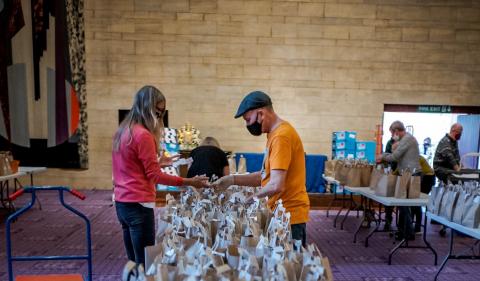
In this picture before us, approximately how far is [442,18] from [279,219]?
7.69 metres

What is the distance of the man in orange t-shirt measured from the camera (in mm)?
1759

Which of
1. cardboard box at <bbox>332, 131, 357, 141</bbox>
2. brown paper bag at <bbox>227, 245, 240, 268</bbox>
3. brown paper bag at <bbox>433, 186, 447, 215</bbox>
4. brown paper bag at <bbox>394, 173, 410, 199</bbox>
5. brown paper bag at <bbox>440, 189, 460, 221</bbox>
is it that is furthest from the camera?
cardboard box at <bbox>332, 131, 357, 141</bbox>

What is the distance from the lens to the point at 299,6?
7.10m

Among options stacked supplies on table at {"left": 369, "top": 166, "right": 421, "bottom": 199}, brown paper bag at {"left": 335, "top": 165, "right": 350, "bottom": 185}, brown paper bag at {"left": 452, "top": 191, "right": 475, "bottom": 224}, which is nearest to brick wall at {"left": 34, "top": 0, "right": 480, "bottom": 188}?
brown paper bag at {"left": 335, "top": 165, "right": 350, "bottom": 185}

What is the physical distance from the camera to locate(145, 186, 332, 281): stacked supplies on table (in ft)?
3.20

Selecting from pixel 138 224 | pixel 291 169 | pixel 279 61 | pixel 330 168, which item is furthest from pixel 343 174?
pixel 279 61

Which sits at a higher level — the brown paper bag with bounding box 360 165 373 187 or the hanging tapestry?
the hanging tapestry

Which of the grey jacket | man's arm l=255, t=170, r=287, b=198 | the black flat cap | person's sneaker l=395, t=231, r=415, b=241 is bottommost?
person's sneaker l=395, t=231, r=415, b=241

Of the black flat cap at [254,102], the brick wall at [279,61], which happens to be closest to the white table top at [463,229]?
the black flat cap at [254,102]

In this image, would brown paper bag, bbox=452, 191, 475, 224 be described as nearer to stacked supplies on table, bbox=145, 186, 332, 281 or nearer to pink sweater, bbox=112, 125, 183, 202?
stacked supplies on table, bbox=145, 186, 332, 281

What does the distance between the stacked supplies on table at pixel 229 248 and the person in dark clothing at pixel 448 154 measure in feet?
13.6

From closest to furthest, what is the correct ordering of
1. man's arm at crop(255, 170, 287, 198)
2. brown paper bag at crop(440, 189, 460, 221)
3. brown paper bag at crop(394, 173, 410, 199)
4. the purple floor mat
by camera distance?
man's arm at crop(255, 170, 287, 198)
brown paper bag at crop(440, 189, 460, 221)
the purple floor mat
brown paper bag at crop(394, 173, 410, 199)

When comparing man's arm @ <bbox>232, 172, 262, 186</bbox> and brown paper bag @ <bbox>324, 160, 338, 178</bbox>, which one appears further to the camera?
brown paper bag @ <bbox>324, 160, 338, 178</bbox>

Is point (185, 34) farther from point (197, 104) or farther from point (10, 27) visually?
point (10, 27)
